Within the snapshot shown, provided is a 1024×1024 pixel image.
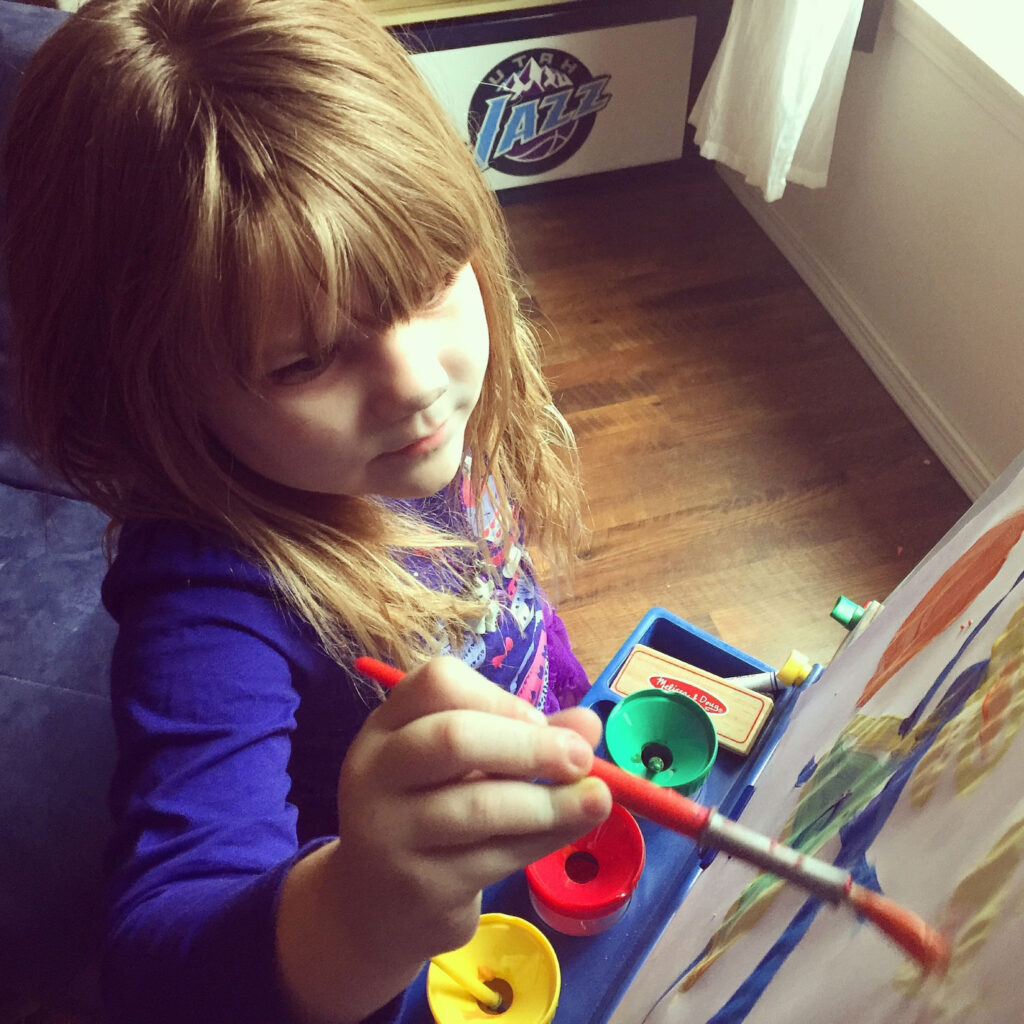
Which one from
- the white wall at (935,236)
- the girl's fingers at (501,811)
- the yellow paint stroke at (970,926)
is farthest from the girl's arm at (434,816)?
the white wall at (935,236)

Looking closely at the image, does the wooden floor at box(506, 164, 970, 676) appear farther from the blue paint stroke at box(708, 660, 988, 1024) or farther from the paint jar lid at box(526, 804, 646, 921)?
the blue paint stroke at box(708, 660, 988, 1024)

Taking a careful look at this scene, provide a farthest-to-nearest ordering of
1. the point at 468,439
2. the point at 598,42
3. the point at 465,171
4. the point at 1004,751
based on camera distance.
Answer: the point at 598,42 → the point at 468,439 → the point at 465,171 → the point at 1004,751

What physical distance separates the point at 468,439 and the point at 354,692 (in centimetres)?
21

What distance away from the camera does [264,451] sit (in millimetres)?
518

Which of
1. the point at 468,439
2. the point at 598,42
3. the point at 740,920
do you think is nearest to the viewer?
the point at 740,920

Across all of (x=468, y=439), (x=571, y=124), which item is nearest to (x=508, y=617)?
(x=468, y=439)

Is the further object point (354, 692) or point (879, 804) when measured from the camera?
point (354, 692)

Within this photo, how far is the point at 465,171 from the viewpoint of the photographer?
0.56m

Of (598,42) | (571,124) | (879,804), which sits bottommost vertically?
(571,124)

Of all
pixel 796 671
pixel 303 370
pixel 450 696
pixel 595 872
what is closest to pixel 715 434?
pixel 796 671

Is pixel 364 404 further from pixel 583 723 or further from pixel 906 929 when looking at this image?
pixel 906 929

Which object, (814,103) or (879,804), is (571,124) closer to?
(814,103)

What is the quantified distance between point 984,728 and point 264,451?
1.22 feet

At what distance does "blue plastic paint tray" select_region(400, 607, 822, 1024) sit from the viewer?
565 millimetres
